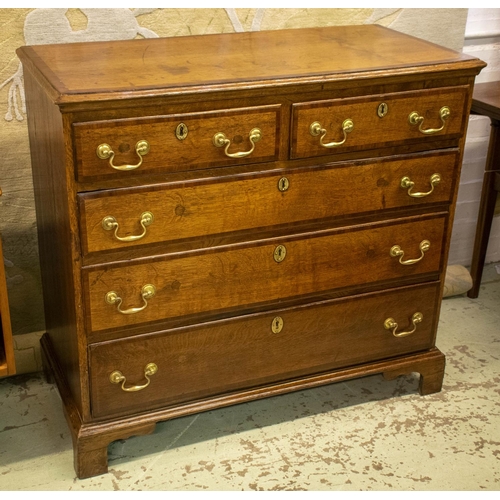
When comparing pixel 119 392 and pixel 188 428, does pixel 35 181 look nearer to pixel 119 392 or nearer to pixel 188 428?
pixel 119 392

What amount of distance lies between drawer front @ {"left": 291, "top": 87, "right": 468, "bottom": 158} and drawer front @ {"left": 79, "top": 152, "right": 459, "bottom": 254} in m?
0.07

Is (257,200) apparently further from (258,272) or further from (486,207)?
(486,207)

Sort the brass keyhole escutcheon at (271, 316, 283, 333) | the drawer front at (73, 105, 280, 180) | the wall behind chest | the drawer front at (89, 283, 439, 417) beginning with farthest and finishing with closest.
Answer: the wall behind chest
the brass keyhole escutcheon at (271, 316, 283, 333)
the drawer front at (89, 283, 439, 417)
the drawer front at (73, 105, 280, 180)

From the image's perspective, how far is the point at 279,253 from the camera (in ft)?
8.25

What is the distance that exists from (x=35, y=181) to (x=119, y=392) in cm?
74

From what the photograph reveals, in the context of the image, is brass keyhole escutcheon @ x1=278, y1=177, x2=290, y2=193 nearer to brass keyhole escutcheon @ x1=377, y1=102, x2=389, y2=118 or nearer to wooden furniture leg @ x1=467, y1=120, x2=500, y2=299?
brass keyhole escutcheon @ x1=377, y1=102, x2=389, y2=118

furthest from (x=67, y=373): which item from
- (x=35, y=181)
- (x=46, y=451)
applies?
(x=35, y=181)

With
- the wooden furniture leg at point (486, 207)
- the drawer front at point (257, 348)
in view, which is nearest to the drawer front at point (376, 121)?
the drawer front at point (257, 348)

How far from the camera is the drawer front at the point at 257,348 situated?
8.18 ft

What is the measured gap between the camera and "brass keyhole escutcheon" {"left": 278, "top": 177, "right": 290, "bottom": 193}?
2416 mm

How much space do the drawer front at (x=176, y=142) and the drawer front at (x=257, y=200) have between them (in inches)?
2.5

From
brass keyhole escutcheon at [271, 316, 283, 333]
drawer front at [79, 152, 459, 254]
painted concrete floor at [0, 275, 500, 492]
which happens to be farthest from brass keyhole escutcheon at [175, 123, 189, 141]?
painted concrete floor at [0, 275, 500, 492]

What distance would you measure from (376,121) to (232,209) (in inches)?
19.4

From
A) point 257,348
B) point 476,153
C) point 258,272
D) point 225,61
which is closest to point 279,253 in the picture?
point 258,272
